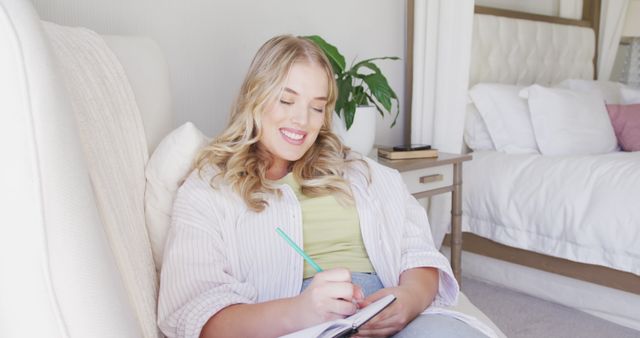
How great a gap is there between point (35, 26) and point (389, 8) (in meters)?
2.12

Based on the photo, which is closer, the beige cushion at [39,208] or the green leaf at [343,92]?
the beige cushion at [39,208]

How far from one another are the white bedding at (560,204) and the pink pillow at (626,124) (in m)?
0.33

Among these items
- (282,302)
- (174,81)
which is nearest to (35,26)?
(282,302)

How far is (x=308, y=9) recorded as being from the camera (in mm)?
2137

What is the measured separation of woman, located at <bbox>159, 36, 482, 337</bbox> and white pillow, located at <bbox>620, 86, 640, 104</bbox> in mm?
2226

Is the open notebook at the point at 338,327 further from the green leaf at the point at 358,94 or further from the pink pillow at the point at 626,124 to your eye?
the pink pillow at the point at 626,124

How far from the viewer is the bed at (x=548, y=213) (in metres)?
2.00

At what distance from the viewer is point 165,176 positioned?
1178 millimetres

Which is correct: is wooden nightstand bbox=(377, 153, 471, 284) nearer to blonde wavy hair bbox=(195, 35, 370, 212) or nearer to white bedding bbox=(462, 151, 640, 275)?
white bedding bbox=(462, 151, 640, 275)

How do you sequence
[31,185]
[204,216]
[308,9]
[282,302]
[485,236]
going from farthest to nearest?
[485,236] → [308,9] → [204,216] → [282,302] → [31,185]

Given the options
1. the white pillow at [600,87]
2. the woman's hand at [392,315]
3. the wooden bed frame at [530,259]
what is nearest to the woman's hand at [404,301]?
the woman's hand at [392,315]

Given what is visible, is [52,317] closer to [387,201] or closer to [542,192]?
[387,201]

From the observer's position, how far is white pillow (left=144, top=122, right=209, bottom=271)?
1.16 metres

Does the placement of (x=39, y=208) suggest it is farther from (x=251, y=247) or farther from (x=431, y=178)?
(x=431, y=178)
